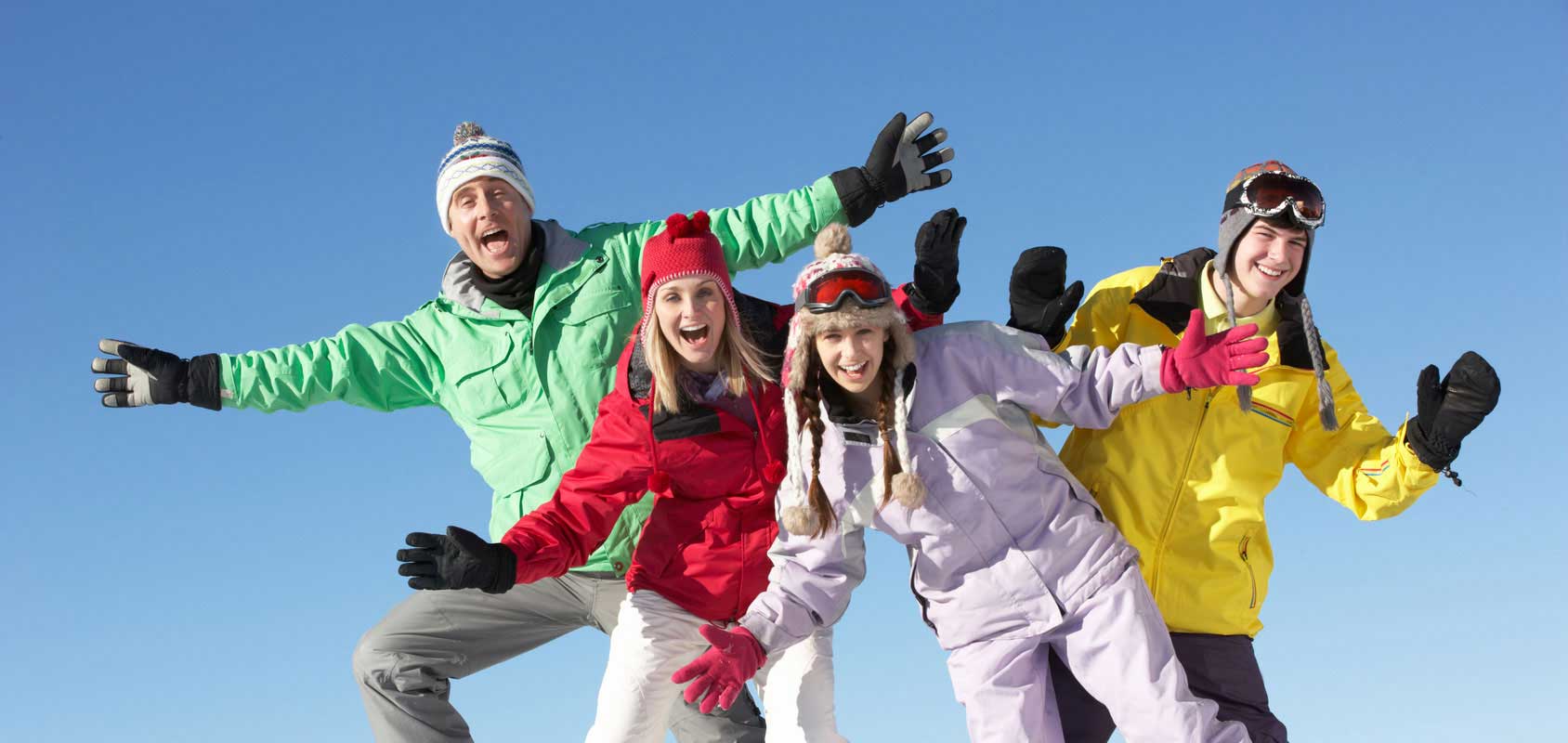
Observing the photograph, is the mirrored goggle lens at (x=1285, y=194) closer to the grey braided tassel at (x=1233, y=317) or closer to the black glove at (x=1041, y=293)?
the grey braided tassel at (x=1233, y=317)

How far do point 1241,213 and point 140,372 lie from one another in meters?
5.05

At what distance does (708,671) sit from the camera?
197 inches

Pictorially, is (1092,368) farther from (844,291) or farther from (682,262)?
(682,262)

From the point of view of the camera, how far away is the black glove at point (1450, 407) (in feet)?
16.5

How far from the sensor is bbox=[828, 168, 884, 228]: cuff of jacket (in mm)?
6234

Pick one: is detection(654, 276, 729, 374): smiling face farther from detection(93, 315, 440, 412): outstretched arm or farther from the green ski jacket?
detection(93, 315, 440, 412): outstretched arm

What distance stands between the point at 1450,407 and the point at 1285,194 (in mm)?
967

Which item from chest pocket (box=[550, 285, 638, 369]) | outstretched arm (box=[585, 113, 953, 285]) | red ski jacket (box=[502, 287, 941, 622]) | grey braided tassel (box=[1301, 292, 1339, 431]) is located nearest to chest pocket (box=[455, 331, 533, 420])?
chest pocket (box=[550, 285, 638, 369])

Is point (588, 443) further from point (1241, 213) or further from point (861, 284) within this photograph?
point (1241, 213)

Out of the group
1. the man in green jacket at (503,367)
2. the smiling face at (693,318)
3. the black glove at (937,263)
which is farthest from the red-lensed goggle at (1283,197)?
the smiling face at (693,318)

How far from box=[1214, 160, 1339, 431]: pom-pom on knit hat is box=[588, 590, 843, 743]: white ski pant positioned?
1.89 meters

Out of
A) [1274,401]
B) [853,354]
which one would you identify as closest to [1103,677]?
[1274,401]

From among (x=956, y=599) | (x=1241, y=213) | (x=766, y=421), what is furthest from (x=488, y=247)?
(x=1241, y=213)

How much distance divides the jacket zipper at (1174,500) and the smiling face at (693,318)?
1.82m
